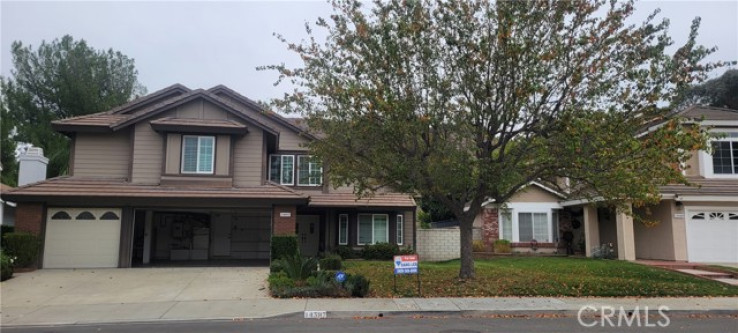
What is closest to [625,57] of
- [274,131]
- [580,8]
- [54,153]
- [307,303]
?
[580,8]

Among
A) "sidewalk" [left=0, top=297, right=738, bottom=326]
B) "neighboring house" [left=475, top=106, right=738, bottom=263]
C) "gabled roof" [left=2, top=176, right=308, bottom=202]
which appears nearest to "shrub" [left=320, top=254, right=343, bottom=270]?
"gabled roof" [left=2, top=176, right=308, bottom=202]

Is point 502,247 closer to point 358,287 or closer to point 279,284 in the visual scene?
point 358,287

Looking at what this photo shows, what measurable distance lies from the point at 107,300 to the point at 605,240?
826 inches

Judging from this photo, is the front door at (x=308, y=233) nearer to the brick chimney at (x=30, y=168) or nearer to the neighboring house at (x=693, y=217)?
the neighboring house at (x=693, y=217)

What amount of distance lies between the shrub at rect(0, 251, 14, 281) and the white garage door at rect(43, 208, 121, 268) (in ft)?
8.03

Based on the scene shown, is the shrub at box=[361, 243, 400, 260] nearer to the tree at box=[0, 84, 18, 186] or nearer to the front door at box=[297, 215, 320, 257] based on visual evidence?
the front door at box=[297, 215, 320, 257]

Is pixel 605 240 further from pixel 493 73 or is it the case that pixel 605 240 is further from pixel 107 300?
pixel 107 300

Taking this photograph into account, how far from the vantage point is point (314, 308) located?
A: 11.3 metres

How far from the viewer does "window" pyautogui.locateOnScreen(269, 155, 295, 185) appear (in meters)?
23.9

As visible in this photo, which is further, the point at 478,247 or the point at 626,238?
the point at 478,247

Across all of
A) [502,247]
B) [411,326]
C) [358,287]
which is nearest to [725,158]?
[502,247]

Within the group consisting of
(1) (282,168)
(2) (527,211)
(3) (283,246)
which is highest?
(1) (282,168)

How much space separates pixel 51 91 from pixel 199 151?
20184mm

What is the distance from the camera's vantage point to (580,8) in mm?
13047
